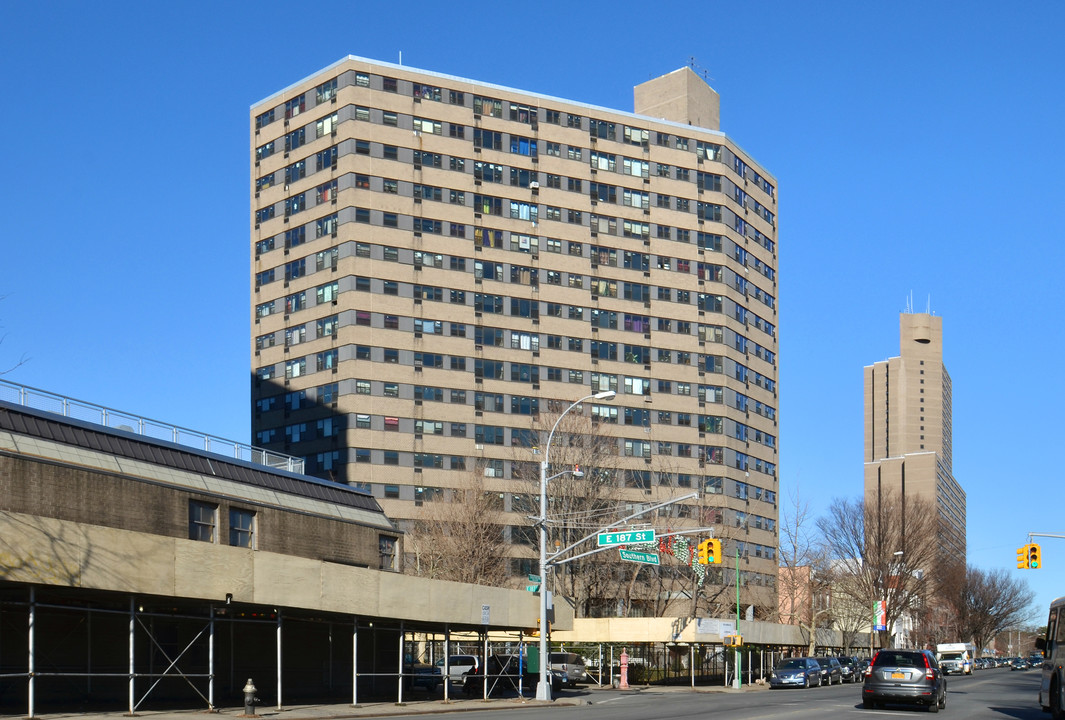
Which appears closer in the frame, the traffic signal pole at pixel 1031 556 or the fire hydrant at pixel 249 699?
the fire hydrant at pixel 249 699

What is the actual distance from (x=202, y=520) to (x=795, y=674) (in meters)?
41.6

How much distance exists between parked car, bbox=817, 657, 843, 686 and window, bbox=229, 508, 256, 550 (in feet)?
144

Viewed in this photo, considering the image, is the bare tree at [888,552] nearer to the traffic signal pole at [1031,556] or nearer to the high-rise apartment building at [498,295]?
the high-rise apartment building at [498,295]

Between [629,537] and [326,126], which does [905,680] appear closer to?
[629,537]

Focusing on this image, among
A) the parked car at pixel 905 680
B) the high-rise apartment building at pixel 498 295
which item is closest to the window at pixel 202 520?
the parked car at pixel 905 680

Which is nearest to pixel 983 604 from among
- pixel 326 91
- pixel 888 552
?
pixel 888 552

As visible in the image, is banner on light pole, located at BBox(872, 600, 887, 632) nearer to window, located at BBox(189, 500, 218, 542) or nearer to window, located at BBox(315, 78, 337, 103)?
window, located at BBox(315, 78, 337, 103)

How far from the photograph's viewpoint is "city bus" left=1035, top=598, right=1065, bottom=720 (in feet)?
98.2

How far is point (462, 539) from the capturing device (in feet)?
277

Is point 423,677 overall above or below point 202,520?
below

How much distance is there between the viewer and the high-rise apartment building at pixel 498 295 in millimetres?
101062

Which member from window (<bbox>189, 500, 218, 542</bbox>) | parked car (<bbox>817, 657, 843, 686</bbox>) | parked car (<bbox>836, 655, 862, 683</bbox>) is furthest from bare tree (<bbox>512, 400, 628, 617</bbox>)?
window (<bbox>189, 500, 218, 542</bbox>)

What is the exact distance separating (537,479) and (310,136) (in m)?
38.5

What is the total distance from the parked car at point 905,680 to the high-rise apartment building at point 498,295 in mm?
51136
